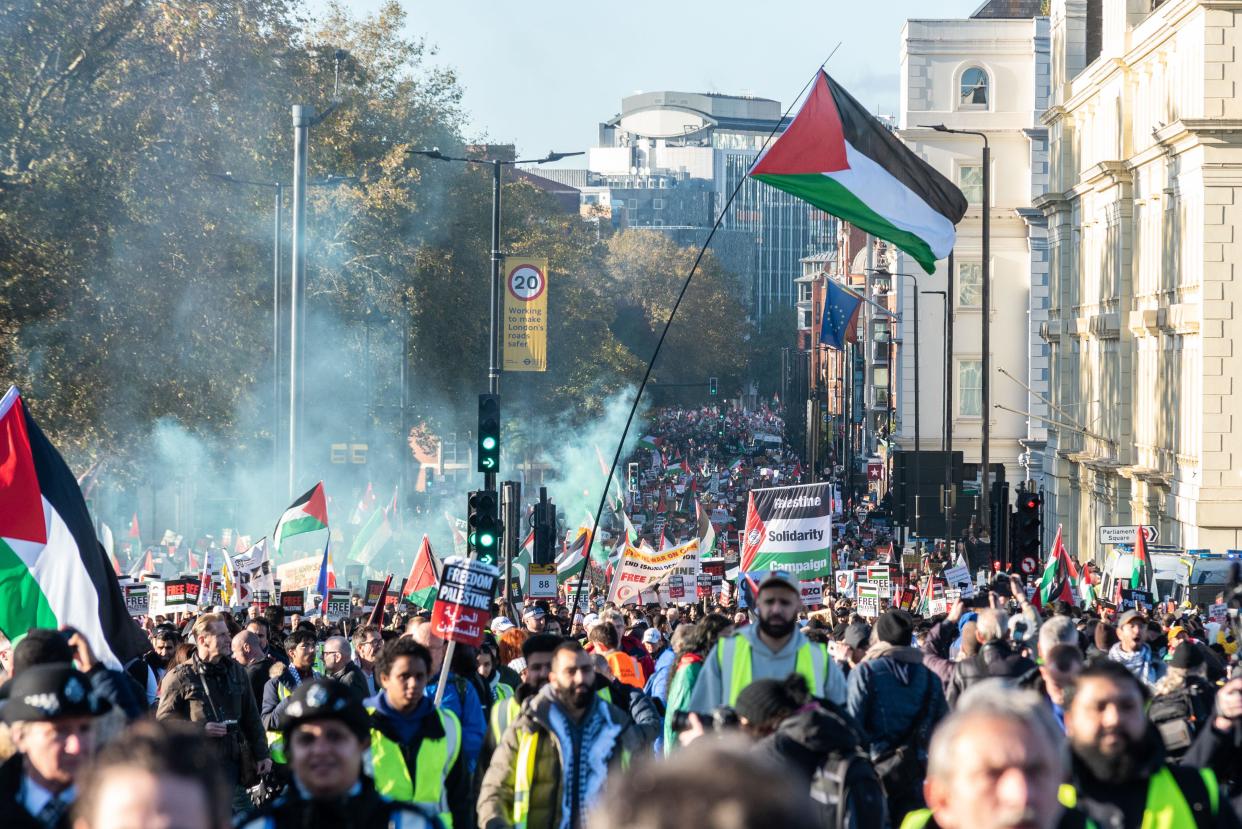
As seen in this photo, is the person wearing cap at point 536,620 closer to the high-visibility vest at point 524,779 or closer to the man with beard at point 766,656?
the man with beard at point 766,656

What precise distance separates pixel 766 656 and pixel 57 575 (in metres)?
3.20

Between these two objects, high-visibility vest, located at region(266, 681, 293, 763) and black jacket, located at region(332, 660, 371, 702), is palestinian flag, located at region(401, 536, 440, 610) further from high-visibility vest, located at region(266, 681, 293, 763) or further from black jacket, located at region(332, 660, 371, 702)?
black jacket, located at region(332, 660, 371, 702)

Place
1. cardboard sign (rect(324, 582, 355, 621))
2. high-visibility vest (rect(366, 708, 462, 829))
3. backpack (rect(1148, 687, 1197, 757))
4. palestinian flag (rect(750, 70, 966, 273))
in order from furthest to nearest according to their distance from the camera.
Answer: cardboard sign (rect(324, 582, 355, 621)), palestinian flag (rect(750, 70, 966, 273)), backpack (rect(1148, 687, 1197, 757)), high-visibility vest (rect(366, 708, 462, 829))

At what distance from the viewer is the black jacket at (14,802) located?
508 centimetres

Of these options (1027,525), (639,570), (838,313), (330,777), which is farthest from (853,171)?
(838,313)

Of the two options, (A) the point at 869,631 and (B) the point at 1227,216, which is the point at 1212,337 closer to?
(B) the point at 1227,216

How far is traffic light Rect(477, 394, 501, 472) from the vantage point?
2133 cm

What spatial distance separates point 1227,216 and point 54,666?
1299 inches

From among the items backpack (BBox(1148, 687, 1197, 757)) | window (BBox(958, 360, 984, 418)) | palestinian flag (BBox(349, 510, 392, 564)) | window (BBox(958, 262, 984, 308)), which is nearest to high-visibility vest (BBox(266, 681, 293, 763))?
backpack (BBox(1148, 687, 1197, 757))

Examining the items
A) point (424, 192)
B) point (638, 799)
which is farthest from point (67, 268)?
point (638, 799)

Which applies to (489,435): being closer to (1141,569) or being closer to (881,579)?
(881,579)

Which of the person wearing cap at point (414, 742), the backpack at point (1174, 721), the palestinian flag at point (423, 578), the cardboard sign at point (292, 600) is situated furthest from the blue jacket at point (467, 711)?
the palestinian flag at point (423, 578)

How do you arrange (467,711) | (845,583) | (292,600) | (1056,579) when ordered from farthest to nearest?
1. (845,583)
2. (1056,579)
3. (292,600)
4. (467,711)

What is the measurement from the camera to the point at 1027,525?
27484 millimetres
